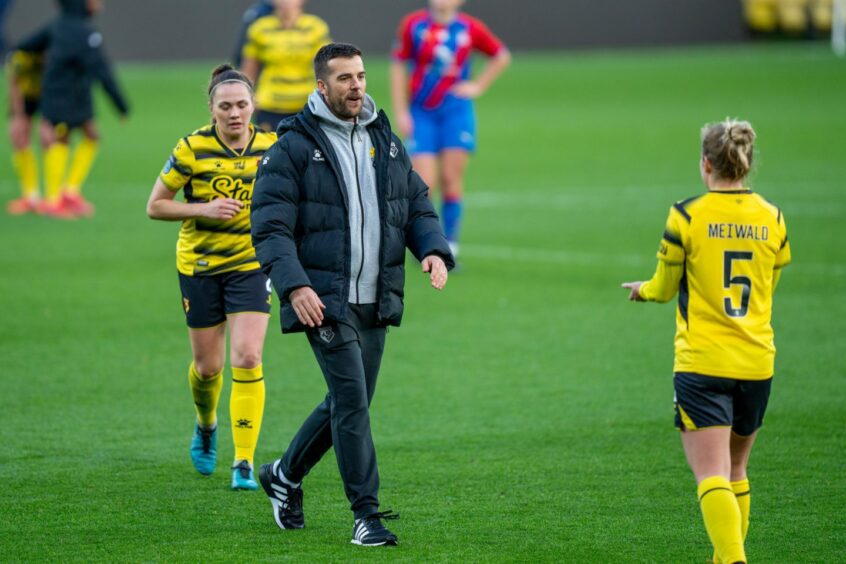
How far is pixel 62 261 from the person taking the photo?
13.5 meters

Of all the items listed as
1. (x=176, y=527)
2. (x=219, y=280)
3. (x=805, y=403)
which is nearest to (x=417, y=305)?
(x=805, y=403)

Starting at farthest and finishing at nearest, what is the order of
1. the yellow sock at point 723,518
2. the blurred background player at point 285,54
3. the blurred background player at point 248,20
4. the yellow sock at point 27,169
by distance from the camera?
the yellow sock at point 27,169 → the blurred background player at point 248,20 → the blurred background player at point 285,54 → the yellow sock at point 723,518

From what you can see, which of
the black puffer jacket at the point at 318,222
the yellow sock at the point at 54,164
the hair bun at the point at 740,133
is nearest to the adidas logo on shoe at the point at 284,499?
the black puffer jacket at the point at 318,222

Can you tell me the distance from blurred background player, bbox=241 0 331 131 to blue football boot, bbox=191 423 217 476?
6.11 metres

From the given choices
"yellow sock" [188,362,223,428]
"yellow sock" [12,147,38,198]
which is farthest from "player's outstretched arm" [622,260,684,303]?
"yellow sock" [12,147,38,198]

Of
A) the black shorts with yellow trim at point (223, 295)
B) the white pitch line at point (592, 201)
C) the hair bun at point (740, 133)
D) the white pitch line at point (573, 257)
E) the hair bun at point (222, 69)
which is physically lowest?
the white pitch line at point (592, 201)

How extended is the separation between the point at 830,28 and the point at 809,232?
2817cm

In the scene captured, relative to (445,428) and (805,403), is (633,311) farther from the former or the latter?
(445,428)

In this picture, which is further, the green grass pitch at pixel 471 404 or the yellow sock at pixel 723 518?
the green grass pitch at pixel 471 404

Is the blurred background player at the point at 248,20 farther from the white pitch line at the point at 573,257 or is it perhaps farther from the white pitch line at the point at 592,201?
the white pitch line at the point at 592,201

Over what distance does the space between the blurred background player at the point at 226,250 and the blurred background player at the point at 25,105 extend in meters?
10.6

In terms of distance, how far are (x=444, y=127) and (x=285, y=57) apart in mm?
1597

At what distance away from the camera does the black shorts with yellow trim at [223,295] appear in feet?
22.0

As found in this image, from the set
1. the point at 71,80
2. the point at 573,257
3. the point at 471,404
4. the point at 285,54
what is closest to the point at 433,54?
the point at 285,54
